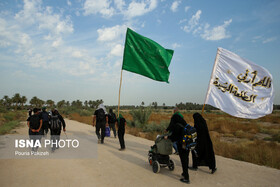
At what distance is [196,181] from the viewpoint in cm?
508

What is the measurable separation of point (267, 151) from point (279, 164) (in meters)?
1.17

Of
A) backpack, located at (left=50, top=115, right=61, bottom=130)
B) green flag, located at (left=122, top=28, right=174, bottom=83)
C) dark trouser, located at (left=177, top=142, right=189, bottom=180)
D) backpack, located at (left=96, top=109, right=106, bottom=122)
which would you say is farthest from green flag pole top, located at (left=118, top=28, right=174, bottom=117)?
dark trouser, located at (left=177, top=142, right=189, bottom=180)

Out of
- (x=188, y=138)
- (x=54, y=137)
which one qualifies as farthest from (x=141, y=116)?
(x=188, y=138)

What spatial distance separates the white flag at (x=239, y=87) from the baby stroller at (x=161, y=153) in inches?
74.1

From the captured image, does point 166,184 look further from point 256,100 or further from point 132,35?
point 132,35

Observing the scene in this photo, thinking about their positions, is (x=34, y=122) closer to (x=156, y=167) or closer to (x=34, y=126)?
(x=34, y=126)

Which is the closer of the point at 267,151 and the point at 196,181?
the point at 196,181

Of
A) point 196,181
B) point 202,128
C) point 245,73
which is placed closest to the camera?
point 196,181

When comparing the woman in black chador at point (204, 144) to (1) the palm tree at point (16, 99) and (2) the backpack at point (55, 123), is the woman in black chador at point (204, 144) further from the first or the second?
(1) the palm tree at point (16, 99)

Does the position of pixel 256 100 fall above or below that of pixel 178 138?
above

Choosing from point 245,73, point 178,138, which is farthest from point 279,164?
point 178,138

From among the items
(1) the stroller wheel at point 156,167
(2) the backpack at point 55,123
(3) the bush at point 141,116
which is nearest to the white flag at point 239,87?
(1) the stroller wheel at point 156,167

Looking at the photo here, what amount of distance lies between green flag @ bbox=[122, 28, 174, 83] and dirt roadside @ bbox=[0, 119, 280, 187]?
4.01 meters

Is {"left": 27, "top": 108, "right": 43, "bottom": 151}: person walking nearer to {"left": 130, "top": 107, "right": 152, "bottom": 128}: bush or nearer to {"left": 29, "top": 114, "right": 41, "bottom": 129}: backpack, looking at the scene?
{"left": 29, "top": 114, "right": 41, "bottom": 129}: backpack
